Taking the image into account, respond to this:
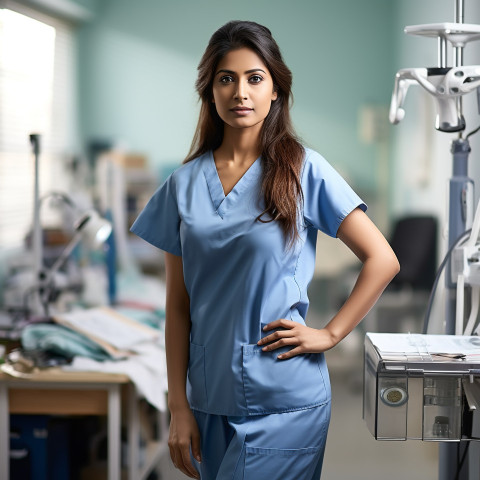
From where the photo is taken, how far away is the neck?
1.31 m

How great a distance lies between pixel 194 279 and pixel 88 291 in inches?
79.2

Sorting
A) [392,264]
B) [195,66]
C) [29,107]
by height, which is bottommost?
[392,264]

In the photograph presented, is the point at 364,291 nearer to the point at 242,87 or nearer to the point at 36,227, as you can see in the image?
the point at 242,87

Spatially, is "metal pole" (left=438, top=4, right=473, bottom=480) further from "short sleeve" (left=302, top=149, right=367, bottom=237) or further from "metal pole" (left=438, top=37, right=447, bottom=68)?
"short sleeve" (left=302, top=149, right=367, bottom=237)

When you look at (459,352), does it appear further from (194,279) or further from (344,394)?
(344,394)

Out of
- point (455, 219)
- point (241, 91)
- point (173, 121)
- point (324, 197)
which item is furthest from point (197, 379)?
point (173, 121)

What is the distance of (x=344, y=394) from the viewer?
385 centimetres

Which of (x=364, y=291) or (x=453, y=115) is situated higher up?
(x=453, y=115)

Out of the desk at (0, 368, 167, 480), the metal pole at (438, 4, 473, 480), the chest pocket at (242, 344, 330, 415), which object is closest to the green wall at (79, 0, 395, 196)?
the desk at (0, 368, 167, 480)

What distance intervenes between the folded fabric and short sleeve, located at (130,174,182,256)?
94 centimetres

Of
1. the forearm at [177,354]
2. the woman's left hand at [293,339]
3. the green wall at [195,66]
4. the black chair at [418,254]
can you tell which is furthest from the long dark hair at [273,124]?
the green wall at [195,66]

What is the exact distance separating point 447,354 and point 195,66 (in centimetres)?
438

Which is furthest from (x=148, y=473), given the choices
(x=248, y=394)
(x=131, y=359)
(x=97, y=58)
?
(x=97, y=58)

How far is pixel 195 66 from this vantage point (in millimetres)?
5371
